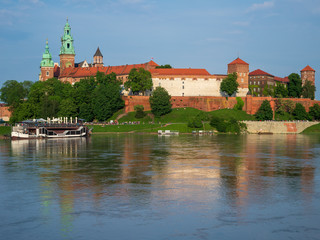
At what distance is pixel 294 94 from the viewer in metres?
121

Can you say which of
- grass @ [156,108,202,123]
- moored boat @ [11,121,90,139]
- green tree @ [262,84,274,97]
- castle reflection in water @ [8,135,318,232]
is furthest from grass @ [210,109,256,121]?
castle reflection in water @ [8,135,318,232]

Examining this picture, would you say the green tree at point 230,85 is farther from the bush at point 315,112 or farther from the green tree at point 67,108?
the green tree at point 67,108

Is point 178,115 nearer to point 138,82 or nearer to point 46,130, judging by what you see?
point 138,82

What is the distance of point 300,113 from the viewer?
103 m

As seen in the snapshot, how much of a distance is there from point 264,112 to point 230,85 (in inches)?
439

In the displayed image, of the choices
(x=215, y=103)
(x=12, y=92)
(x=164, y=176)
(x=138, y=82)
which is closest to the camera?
(x=164, y=176)

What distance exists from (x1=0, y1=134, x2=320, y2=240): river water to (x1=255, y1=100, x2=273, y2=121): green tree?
6088cm

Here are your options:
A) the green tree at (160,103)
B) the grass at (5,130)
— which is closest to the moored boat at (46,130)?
the grass at (5,130)

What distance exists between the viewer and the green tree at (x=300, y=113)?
103 meters

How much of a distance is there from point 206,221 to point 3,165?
22878mm

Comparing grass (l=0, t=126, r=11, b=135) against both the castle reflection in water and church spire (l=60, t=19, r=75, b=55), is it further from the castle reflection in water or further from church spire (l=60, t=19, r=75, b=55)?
church spire (l=60, t=19, r=75, b=55)

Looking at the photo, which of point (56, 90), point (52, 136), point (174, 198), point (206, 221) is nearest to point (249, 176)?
point (174, 198)

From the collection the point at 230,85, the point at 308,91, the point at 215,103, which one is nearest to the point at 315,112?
the point at 308,91

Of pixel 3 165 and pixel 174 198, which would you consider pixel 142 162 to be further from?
pixel 174 198
